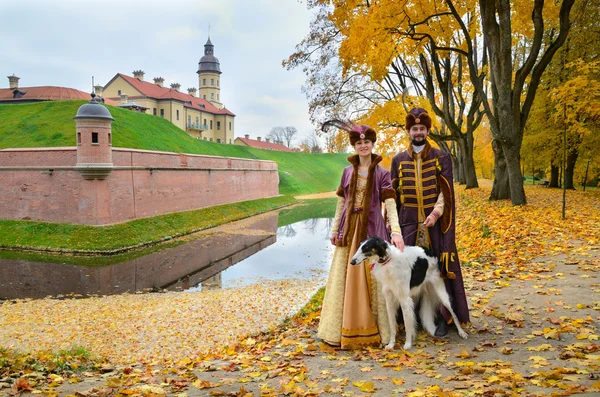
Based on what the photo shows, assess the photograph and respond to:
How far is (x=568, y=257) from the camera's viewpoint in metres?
7.13

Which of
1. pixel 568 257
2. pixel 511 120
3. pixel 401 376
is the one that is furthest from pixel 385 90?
pixel 401 376

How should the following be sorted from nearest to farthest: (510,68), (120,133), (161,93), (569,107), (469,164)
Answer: (510,68)
(569,107)
(469,164)
(120,133)
(161,93)

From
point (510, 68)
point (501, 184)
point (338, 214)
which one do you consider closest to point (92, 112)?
point (510, 68)

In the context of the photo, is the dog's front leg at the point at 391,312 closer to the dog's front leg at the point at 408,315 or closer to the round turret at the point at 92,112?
the dog's front leg at the point at 408,315

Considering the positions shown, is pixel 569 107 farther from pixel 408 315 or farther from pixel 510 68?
pixel 408 315

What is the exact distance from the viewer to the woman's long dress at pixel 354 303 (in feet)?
14.3

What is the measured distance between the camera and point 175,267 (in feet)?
48.9

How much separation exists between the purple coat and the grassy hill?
2719 cm

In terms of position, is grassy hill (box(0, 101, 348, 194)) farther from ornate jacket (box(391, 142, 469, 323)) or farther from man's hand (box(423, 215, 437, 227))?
man's hand (box(423, 215, 437, 227))

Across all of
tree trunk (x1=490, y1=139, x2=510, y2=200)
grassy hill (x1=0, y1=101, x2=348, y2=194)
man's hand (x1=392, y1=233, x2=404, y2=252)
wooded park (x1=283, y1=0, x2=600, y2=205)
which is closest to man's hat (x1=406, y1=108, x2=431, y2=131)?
man's hand (x1=392, y1=233, x2=404, y2=252)

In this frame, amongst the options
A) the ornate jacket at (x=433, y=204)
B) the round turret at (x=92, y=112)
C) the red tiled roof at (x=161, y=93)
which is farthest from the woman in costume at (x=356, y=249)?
the red tiled roof at (x=161, y=93)

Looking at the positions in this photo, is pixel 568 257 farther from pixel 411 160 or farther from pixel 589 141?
pixel 589 141

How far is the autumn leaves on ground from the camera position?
347cm

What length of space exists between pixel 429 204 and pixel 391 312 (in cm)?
115
